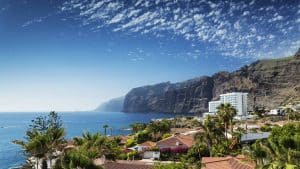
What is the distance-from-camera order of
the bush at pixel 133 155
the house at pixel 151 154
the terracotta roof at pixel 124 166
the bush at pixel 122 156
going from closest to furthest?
the terracotta roof at pixel 124 166
the bush at pixel 122 156
the bush at pixel 133 155
the house at pixel 151 154

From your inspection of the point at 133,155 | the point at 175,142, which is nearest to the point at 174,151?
the point at 175,142

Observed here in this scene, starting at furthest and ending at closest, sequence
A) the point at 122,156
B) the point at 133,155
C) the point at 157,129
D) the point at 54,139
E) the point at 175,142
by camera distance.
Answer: the point at 157,129 < the point at 175,142 < the point at 133,155 < the point at 122,156 < the point at 54,139

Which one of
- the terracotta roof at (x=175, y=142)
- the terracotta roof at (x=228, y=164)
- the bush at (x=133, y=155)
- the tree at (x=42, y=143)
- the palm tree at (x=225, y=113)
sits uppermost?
the palm tree at (x=225, y=113)

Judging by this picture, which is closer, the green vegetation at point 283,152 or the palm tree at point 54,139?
the green vegetation at point 283,152

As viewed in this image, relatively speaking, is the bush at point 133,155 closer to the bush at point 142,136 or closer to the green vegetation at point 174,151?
the green vegetation at point 174,151

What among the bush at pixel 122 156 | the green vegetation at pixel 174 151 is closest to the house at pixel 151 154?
the green vegetation at pixel 174 151

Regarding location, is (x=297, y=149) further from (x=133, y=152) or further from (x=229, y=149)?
(x=133, y=152)

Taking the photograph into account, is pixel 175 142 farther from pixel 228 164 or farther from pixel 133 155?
pixel 228 164

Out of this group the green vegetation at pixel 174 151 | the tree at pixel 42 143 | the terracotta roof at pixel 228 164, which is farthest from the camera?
the terracotta roof at pixel 228 164

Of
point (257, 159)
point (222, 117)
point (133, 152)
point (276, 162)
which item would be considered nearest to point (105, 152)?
point (133, 152)

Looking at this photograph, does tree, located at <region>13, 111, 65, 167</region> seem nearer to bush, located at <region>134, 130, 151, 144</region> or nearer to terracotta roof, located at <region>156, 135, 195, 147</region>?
terracotta roof, located at <region>156, 135, 195, 147</region>

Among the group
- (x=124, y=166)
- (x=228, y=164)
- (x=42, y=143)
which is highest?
(x=42, y=143)
